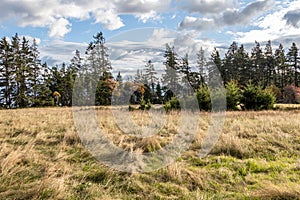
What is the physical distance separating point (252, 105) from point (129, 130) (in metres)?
14.3

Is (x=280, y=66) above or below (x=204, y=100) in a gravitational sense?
above

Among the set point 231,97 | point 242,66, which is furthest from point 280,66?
point 231,97

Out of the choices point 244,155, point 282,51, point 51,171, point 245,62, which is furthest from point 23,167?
point 282,51

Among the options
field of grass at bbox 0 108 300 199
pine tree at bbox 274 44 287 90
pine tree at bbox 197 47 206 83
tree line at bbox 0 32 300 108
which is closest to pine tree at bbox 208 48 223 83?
tree line at bbox 0 32 300 108

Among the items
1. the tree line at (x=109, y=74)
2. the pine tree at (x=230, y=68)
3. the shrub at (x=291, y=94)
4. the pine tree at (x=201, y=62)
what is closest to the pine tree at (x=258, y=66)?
the tree line at (x=109, y=74)

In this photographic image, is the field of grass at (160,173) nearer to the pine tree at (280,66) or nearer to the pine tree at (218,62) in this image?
the pine tree at (218,62)

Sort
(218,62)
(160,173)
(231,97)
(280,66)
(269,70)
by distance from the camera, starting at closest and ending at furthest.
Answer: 1. (160,173)
2. (231,97)
3. (218,62)
4. (280,66)
5. (269,70)

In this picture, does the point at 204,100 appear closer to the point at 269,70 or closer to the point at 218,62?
the point at 218,62

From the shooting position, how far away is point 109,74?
92.7 feet

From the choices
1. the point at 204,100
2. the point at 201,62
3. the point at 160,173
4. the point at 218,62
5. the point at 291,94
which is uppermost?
the point at 218,62

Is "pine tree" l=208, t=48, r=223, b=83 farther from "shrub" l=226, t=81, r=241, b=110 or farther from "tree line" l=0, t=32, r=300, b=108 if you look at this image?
"shrub" l=226, t=81, r=241, b=110

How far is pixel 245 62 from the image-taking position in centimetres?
5144

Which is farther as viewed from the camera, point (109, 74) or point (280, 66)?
point (280, 66)

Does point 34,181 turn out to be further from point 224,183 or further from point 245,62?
point 245,62
